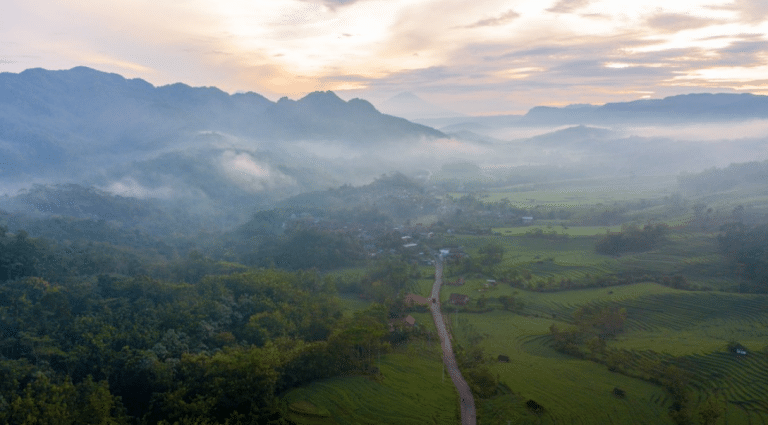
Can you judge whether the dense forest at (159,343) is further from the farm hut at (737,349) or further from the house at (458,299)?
the farm hut at (737,349)

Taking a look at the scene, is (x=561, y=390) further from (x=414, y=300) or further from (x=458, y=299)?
(x=414, y=300)

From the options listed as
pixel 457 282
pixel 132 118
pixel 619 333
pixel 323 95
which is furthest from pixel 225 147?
pixel 619 333

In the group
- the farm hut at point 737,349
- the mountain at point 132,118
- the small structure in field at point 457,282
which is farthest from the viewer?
the mountain at point 132,118

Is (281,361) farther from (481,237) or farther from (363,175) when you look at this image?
(363,175)

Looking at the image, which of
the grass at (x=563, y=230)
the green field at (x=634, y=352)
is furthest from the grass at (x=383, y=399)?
the grass at (x=563, y=230)

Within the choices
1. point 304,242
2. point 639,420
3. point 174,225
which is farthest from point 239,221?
point 639,420

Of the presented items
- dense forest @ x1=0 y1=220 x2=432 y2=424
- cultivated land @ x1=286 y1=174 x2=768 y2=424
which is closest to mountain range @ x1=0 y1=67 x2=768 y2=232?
dense forest @ x1=0 y1=220 x2=432 y2=424
